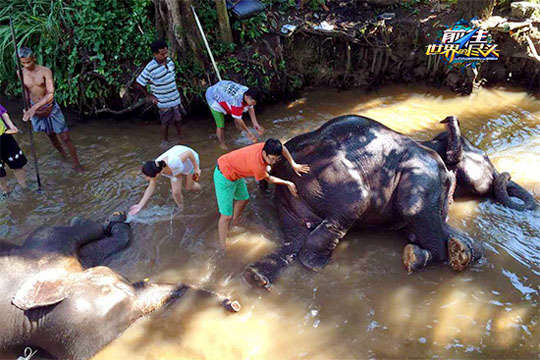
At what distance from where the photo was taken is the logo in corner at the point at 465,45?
6.95m

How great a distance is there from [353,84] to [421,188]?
4.09 m

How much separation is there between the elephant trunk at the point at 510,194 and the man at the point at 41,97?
225 inches

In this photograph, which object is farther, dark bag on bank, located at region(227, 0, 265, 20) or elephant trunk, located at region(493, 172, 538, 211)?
dark bag on bank, located at region(227, 0, 265, 20)

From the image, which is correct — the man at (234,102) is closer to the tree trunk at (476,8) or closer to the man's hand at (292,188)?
the man's hand at (292,188)

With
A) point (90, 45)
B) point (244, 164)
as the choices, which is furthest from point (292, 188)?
point (90, 45)

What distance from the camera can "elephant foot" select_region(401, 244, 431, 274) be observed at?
3.77 metres

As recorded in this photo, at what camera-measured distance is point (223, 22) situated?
21.5ft

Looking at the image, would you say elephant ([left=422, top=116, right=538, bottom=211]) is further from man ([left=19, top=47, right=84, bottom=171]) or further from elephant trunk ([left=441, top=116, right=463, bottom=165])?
man ([left=19, top=47, right=84, bottom=171])

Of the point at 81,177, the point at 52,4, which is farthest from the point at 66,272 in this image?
the point at 52,4

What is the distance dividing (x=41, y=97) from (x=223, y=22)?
122 inches

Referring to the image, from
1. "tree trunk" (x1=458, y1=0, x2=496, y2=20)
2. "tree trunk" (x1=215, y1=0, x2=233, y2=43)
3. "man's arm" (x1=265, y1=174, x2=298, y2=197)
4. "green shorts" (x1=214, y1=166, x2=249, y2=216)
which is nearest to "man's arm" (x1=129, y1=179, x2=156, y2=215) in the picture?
"green shorts" (x1=214, y1=166, x2=249, y2=216)

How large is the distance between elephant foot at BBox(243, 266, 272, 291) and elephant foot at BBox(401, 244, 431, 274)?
4.58 feet

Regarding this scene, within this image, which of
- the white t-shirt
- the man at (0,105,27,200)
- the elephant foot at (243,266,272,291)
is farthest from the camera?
the man at (0,105,27,200)

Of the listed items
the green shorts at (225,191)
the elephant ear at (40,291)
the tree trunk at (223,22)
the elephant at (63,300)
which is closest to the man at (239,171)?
the green shorts at (225,191)
